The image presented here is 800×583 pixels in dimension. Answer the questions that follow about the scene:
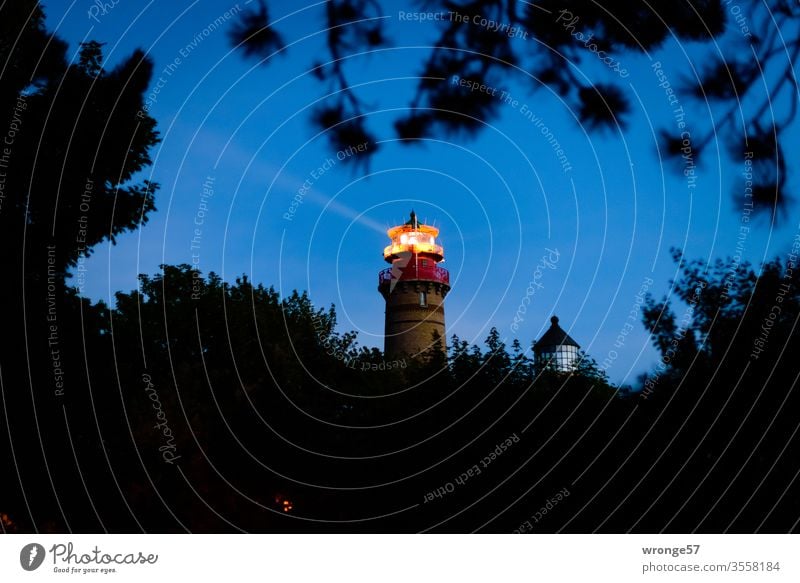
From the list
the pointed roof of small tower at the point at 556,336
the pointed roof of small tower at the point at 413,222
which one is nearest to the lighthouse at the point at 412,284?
the pointed roof of small tower at the point at 413,222

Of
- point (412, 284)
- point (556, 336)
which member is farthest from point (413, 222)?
point (556, 336)

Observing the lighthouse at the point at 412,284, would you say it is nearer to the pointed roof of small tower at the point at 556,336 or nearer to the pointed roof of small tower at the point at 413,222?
the pointed roof of small tower at the point at 413,222

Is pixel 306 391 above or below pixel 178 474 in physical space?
above

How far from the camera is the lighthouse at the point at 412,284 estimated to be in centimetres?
4481

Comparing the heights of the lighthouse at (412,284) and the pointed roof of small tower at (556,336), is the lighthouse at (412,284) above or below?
above

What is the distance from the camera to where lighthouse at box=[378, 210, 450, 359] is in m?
44.8

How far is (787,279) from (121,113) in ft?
37.0

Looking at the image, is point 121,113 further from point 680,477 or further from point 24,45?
point 680,477

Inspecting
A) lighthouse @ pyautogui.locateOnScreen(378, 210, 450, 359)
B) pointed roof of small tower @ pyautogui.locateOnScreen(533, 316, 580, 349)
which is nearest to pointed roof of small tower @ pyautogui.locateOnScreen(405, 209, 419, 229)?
lighthouse @ pyautogui.locateOnScreen(378, 210, 450, 359)

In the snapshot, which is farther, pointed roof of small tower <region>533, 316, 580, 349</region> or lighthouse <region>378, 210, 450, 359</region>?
lighthouse <region>378, 210, 450, 359</region>

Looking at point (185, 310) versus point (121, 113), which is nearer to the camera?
point (121, 113)

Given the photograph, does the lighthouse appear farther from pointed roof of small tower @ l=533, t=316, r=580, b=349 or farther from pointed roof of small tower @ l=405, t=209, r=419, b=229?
pointed roof of small tower @ l=533, t=316, r=580, b=349
